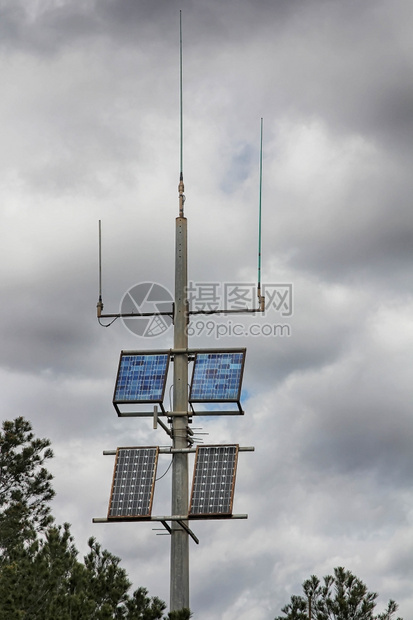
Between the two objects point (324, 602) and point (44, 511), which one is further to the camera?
point (44, 511)

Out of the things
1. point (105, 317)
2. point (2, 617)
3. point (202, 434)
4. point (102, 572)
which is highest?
point (105, 317)

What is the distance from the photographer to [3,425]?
189ft

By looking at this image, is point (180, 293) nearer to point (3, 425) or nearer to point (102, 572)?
point (102, 572)

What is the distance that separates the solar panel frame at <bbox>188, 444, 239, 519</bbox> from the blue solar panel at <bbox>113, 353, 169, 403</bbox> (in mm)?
2677

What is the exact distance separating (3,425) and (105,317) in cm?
1898

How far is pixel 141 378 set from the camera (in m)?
38.8

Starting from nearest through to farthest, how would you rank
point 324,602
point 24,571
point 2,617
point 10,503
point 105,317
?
1. point 2,617
2. point 24,571
3. point 105,317
4. point 324,602
5. point 10,503

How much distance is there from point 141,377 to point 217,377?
8.49ft

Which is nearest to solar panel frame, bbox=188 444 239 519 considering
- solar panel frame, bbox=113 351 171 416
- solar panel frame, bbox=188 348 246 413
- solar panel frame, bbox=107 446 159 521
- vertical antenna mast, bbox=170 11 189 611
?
vertical antenna mast, bbox=170 11 189 611

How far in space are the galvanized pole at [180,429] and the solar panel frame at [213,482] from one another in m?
1.26

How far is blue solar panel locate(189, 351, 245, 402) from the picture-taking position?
1487 inches

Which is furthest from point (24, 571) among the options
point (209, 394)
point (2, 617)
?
point (209, 394)

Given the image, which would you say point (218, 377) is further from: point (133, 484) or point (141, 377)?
point (133, 484)

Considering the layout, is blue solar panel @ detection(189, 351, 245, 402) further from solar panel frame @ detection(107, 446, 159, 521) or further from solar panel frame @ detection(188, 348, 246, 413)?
solar panel frame @ detection(107, 446, 159, 521)
